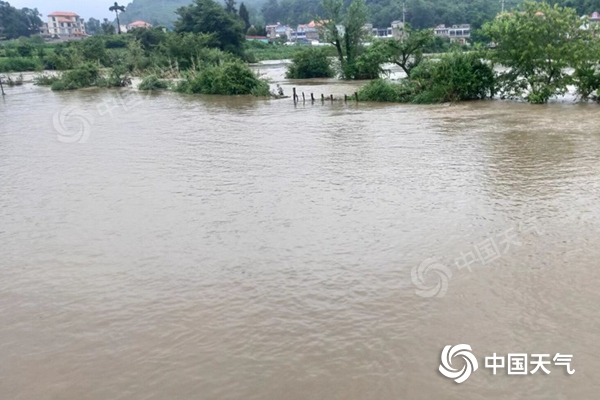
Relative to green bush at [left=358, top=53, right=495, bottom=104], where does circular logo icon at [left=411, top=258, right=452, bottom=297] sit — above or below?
below

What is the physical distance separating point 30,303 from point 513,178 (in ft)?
30.9

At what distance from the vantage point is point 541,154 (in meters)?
13.6

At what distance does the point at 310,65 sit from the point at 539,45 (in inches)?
872

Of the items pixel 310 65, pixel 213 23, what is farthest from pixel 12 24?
pixel 310 65

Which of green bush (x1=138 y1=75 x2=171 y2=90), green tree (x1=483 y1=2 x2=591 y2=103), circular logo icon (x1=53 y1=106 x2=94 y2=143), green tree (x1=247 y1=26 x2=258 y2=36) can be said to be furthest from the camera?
green tree (x1=247 y1=26 x2=258 y2=36)

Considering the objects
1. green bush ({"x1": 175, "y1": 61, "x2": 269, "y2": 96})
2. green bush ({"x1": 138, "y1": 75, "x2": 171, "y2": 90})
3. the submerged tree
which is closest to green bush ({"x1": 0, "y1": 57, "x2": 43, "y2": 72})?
green bush ({"x1": 138, "y1": 75, "x2": 171, "y2": 90})

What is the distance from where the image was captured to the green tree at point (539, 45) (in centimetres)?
2052

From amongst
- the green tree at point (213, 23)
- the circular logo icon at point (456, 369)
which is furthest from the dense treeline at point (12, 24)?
the circular logo icon at point (456, 369)

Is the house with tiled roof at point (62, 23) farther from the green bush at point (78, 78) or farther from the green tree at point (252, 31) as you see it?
the green bush at point (78, 78)

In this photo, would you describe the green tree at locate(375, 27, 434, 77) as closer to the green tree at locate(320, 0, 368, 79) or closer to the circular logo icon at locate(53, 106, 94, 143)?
the green tree at locate(320, 0, 368, 79)

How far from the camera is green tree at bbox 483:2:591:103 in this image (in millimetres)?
20516

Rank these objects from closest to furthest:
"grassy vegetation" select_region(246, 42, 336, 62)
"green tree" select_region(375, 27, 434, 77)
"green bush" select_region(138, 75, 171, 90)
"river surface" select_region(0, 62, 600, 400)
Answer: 1. "river surface" select_region(0, 62, 600, 400)
2. "green tree" select_region(375, 27, 434, 77)
3. "green bush" select_region(138, 75, 171, 90)
4. "grassy vegetation" select_region(246, 42, 336, 62)

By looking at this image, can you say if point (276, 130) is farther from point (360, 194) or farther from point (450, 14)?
point (450, 14)

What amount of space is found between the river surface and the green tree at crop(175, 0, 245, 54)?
39.6 metres
